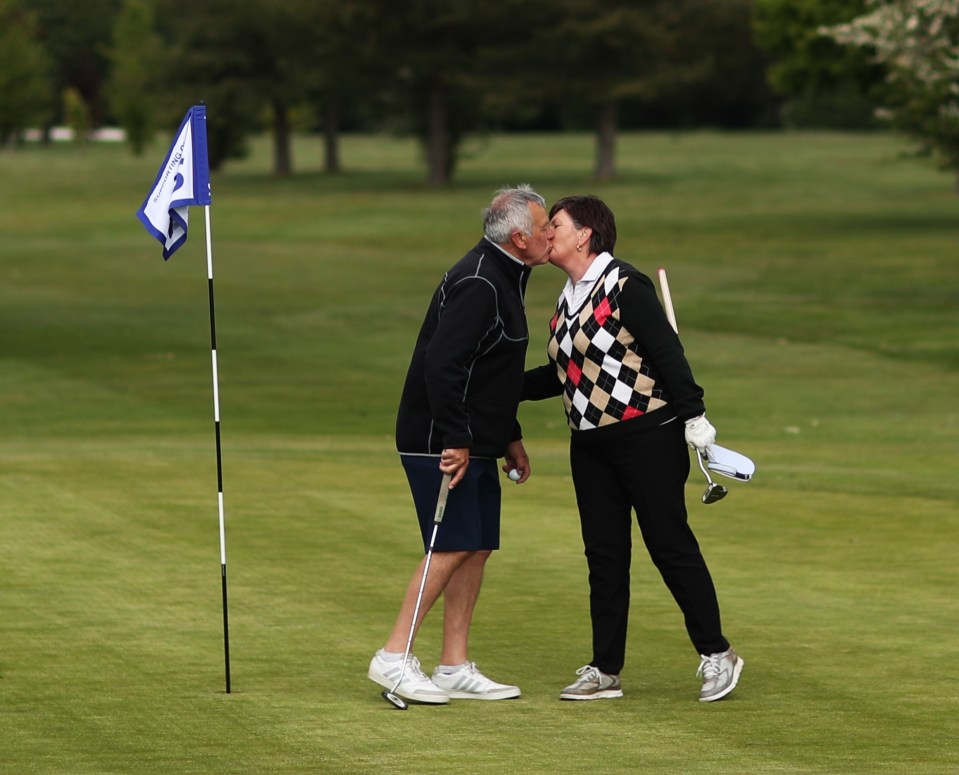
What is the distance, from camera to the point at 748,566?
9.44m

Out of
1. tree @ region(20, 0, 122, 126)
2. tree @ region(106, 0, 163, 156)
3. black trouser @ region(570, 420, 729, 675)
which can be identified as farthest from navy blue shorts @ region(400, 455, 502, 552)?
tree @ region(20, 0, 122, 126)

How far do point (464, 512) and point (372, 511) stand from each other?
12.9ft

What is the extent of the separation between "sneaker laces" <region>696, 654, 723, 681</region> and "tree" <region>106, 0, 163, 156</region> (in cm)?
8798

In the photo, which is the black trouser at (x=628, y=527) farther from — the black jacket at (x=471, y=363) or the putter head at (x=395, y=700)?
the putter head at (x=395, y=700)

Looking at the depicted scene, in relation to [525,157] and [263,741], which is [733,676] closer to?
[263,741]

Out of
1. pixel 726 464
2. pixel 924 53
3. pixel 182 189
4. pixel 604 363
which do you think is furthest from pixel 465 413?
pixel 924 53

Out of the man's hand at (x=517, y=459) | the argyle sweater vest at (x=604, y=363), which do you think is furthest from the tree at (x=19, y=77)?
the argyle sweater vest at (x=604, y=363)

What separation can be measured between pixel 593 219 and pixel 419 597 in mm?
1524

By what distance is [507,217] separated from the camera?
6.87 metres

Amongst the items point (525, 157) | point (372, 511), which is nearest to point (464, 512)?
point (372, 511)

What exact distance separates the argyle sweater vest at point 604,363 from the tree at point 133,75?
87662mm

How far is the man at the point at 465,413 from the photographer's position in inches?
265

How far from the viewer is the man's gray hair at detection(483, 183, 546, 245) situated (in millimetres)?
6844

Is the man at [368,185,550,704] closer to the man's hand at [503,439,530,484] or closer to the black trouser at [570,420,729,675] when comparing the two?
the man's hand at [503,439,530,484]
